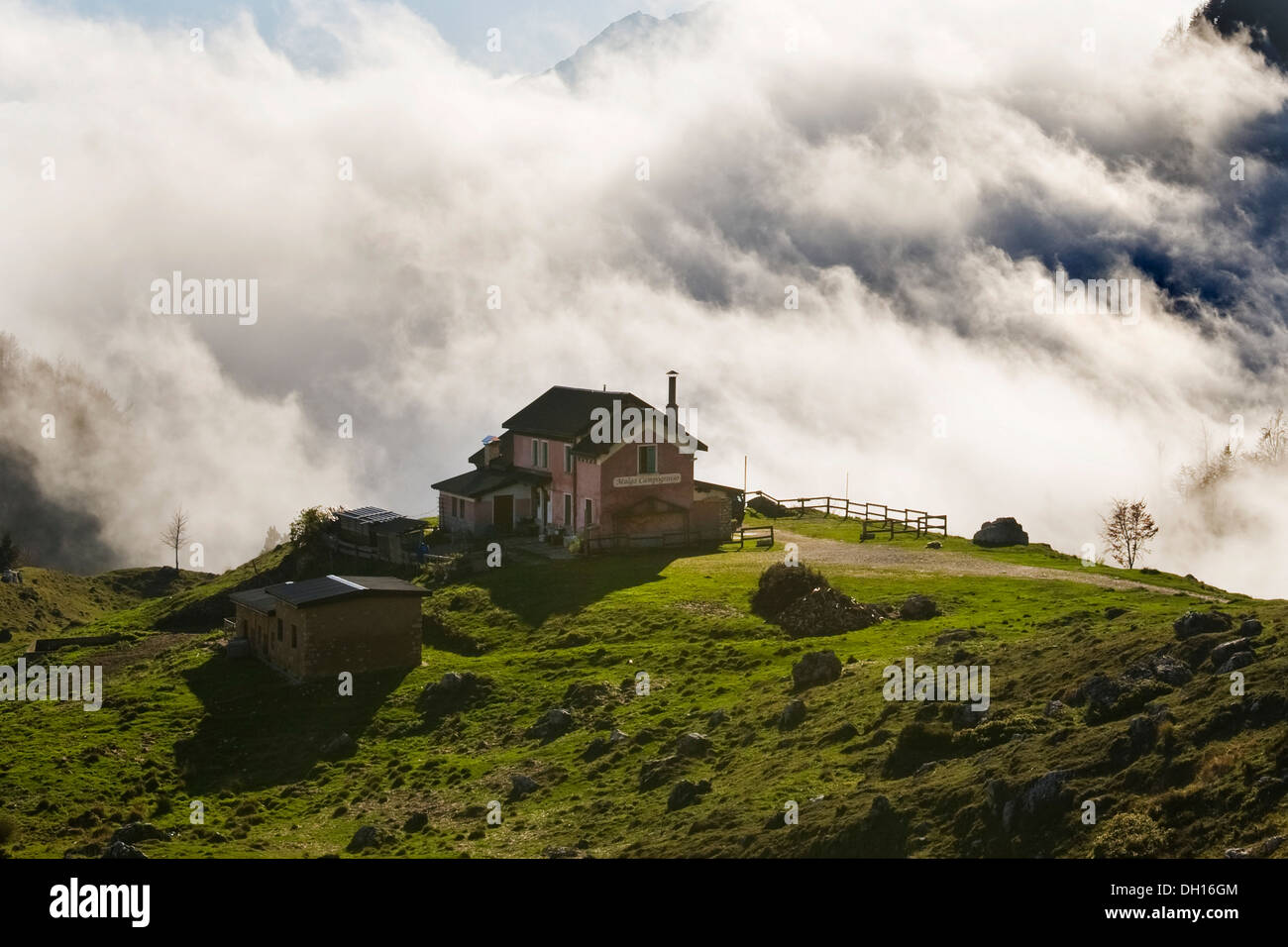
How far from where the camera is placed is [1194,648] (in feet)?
126

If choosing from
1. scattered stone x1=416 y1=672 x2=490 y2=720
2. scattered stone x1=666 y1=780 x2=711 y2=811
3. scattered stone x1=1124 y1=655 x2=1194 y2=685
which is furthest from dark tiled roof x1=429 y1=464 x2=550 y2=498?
scattered stone x1=1124 y1=655 x2=1194 y2=685

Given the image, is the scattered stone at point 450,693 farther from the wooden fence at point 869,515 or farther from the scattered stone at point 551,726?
the wooden fence at point 869,515

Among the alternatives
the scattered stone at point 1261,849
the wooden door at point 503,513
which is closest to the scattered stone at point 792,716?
the scattered stone at point 1261,849

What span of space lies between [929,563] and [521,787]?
31335 mm

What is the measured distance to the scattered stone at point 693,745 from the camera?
4353cm

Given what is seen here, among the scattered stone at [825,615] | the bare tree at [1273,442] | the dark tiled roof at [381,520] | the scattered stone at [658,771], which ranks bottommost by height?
the scattered stone at [658,771]

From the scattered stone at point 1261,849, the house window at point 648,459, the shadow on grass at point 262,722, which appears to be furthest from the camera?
Result: the house window at point 648,459

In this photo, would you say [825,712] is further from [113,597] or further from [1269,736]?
[113,597]

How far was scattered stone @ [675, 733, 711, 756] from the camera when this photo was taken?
4353 cm

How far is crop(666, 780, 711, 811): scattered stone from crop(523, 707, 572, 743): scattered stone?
9495mm

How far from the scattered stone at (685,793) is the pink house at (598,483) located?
1355 inches

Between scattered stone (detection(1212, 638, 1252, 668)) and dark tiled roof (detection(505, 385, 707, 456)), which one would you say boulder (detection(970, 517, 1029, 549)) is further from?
scattered stone (detection(1212, 638, 1252, 668))

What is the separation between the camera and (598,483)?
74125 mm
